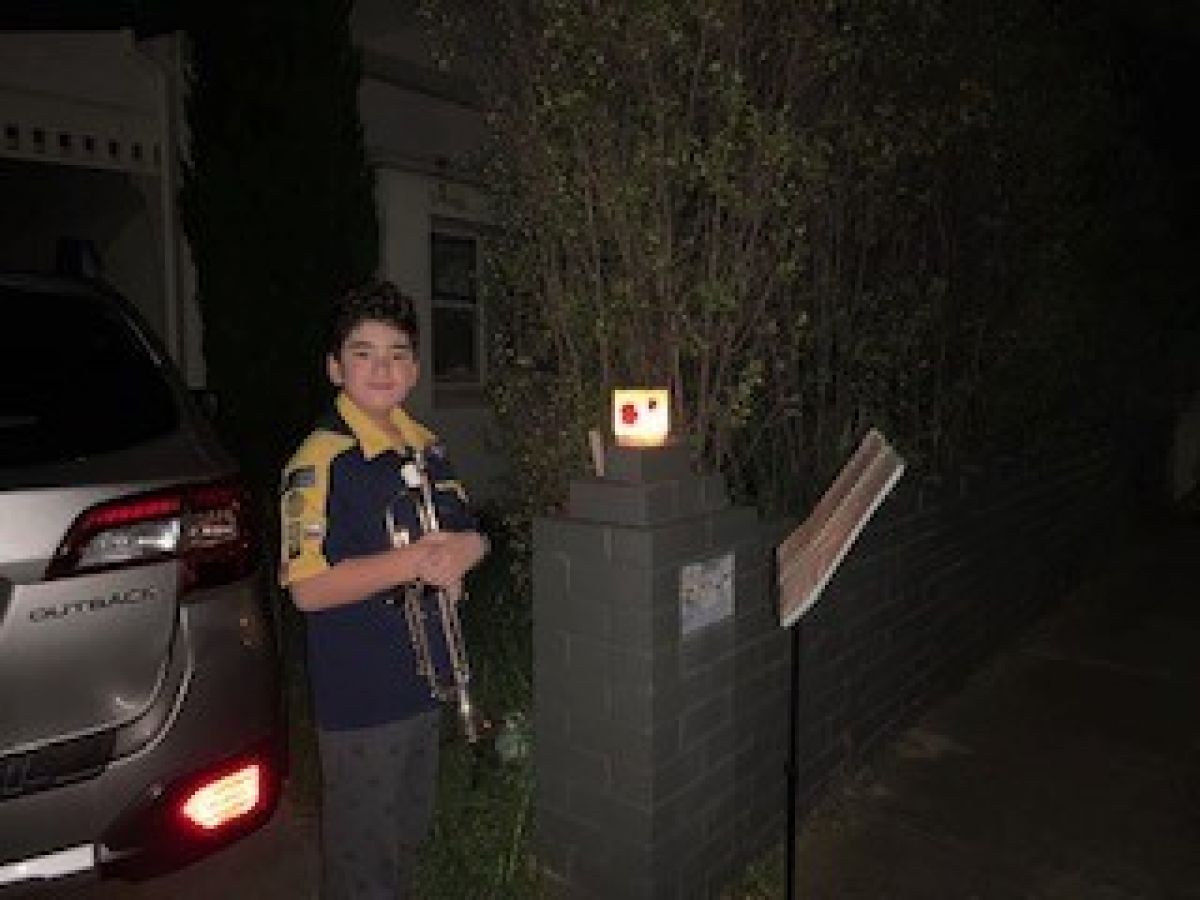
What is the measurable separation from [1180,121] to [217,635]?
436 inches

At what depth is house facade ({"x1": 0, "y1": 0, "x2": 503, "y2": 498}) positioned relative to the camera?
7168mm

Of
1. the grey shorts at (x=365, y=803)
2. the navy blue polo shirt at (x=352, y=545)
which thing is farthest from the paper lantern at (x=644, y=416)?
the grey shorts at (x=365, y=803)

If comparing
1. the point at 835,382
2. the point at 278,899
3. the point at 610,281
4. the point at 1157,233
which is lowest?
the point at 278,899

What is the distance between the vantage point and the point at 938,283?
481cm

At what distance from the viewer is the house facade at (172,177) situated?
282 inches

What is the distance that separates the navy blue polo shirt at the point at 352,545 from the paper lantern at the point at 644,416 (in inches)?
25.8

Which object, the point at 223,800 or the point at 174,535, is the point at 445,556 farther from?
the point at 223,800

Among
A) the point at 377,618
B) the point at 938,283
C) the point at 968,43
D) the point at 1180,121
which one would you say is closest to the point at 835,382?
the point at 938,283

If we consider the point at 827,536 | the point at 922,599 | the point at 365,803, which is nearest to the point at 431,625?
the point at 365,803

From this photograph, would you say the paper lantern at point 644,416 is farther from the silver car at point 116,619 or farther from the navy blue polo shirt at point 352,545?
the silver car at point 116,619

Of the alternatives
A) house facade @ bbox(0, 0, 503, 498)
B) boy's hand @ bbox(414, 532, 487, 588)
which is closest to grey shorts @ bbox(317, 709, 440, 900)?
boy's hand @ bbox(414, 532, 487, 588)

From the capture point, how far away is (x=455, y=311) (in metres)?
9.94

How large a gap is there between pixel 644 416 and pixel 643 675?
769mm

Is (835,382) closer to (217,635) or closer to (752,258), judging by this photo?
(752,258)
